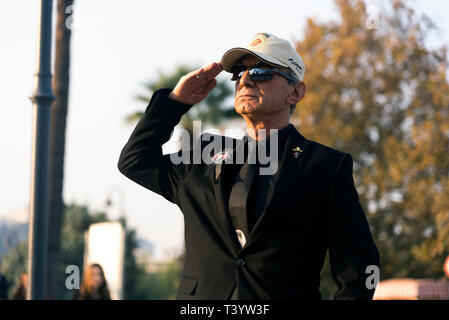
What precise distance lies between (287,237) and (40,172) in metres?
5.47

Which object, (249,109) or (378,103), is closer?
(249,109)

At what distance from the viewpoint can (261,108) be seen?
3719 mm

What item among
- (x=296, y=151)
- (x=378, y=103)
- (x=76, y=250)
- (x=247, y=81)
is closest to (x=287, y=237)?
(x=296, y=151)

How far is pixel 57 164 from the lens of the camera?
1587 cm

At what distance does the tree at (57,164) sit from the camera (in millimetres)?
15773

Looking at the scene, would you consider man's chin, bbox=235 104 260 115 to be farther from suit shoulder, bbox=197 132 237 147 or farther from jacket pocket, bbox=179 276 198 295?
jacket pocket, bbox=179 276 198 295

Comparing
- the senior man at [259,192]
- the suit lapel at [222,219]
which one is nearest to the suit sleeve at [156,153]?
the senior man at [259,192]

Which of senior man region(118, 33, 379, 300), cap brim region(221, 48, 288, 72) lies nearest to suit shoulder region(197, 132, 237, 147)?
senior man region(118, 33, 379, 300)

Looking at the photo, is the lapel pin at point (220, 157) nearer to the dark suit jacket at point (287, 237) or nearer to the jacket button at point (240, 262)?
the dark suit jacket at point (287, 237)

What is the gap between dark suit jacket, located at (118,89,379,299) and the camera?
11.2ft

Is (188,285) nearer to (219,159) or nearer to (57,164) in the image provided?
(219,159)

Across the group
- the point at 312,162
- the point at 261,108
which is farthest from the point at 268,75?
the point at 312,162

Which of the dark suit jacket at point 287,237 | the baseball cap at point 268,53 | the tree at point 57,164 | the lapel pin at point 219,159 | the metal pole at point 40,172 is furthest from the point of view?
the tree at point 57,164
